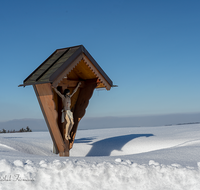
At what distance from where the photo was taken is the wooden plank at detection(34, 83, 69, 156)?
237 inches

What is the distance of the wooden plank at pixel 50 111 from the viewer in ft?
19.7

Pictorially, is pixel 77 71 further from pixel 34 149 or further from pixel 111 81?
pixel 34 149

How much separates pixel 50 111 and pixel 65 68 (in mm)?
1320

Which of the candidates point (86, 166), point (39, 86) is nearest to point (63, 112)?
point (39, 86)

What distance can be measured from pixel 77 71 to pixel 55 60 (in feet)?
3.60

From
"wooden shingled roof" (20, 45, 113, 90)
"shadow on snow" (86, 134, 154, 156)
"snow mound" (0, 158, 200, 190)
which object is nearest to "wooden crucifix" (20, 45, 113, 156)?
"wooden shingled roof" (20, 45, 113, 90)

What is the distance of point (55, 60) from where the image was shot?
21.3 ft

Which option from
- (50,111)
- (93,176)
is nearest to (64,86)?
(50,111)

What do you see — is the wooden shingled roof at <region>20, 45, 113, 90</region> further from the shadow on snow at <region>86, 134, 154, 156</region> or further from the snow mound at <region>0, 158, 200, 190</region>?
the snow mound at <region>0, 158, 200, 190</region>

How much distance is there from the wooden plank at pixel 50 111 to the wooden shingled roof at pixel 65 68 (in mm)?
315

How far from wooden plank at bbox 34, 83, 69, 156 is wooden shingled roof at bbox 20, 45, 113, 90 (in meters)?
0.32

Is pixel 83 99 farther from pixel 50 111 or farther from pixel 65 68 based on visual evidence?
pixel 65 68

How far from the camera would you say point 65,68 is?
231 inches

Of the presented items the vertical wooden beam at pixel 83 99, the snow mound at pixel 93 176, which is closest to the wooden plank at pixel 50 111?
the vertical wooden beam at pixel 83 99
